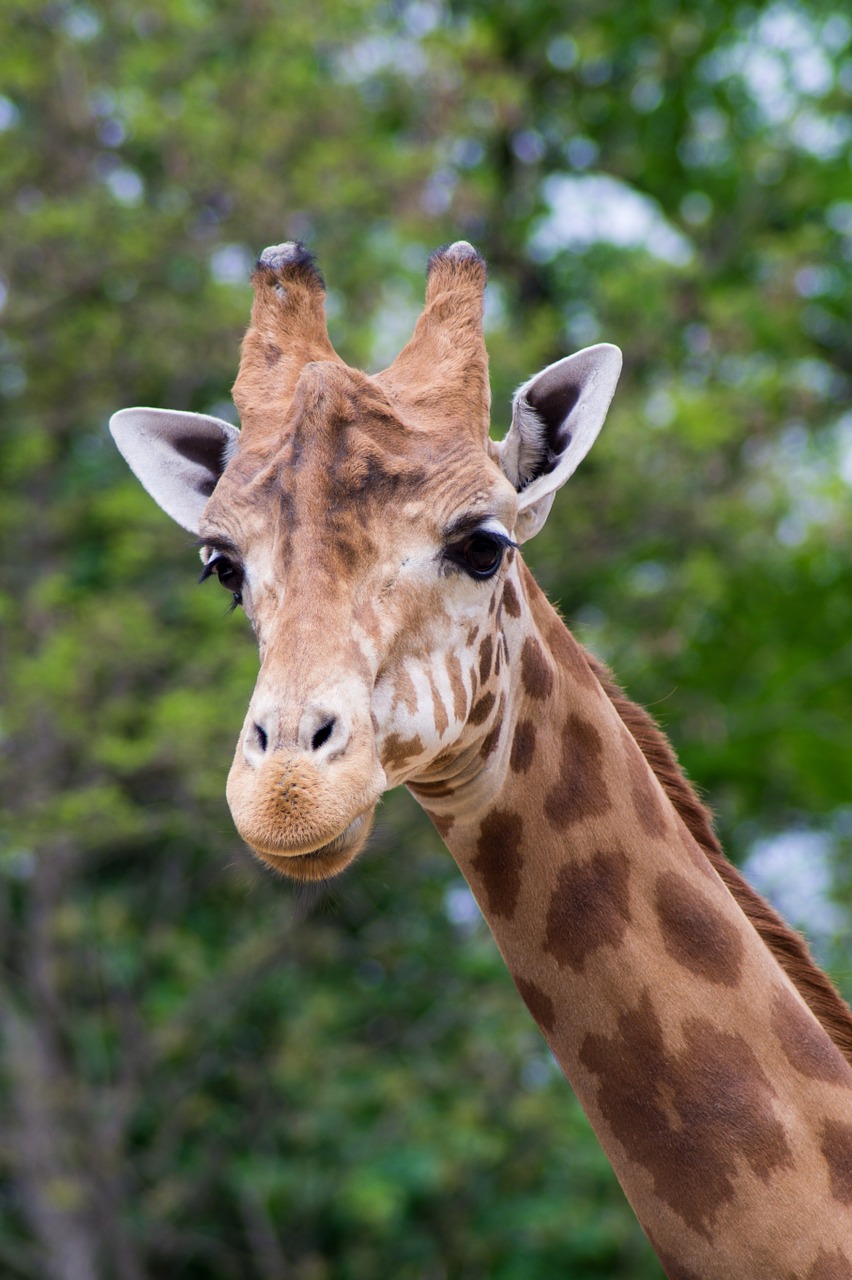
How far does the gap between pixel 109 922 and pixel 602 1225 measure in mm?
5693

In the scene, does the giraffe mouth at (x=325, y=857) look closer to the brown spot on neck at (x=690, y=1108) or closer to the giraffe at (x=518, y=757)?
the giraffe at (x=518, y=757)

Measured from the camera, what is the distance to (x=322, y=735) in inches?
111

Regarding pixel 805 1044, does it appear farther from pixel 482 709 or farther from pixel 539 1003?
pixel 482 709

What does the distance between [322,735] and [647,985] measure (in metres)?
1.17

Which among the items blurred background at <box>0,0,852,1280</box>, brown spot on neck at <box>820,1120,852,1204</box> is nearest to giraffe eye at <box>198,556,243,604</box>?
brown spot on neck at <box>820,1120,852,1204</box>

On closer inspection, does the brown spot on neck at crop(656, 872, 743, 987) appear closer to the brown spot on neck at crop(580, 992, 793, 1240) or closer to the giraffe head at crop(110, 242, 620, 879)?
the brown spot on neck at crop(580, 992, 793, 1240)

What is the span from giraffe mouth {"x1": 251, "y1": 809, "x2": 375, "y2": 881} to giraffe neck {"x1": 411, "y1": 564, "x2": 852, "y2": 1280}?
2.22 ft

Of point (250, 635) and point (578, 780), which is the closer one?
point (578, 780)

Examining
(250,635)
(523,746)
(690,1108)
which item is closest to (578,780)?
(523,746)

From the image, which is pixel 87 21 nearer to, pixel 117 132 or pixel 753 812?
pixel 117 132

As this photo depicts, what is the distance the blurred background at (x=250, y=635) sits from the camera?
12.6 metres

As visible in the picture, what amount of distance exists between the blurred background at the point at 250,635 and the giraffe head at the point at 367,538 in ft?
26.1

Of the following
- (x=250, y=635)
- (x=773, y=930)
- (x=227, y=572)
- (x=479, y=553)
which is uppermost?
(x=250, y=635)

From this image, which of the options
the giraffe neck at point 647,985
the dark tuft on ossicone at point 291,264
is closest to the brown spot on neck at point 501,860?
the giraffe neck at point 647,985
